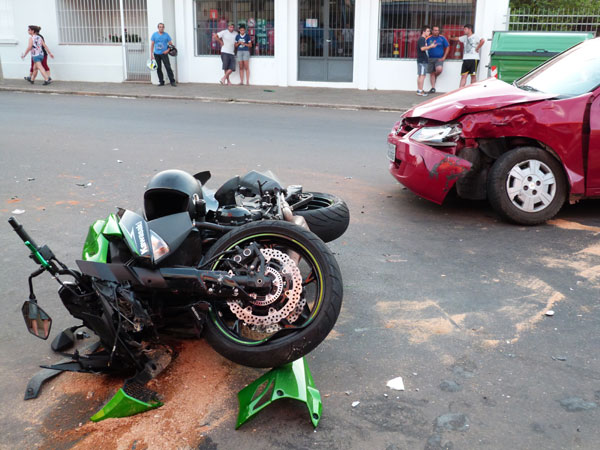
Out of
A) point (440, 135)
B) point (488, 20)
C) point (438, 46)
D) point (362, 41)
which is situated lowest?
point (440, 135)

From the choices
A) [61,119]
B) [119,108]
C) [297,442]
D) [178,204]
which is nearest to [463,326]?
[297,442]

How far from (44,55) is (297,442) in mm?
22873

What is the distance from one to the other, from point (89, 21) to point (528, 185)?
21.2 metres

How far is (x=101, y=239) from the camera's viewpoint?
3.63 m

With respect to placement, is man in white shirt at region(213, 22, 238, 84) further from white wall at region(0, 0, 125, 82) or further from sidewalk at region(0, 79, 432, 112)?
white wall at region(0, 0, 125, 82)

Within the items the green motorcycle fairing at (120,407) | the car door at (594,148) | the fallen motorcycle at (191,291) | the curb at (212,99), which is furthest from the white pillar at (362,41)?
the green motorcycle fairing at (120,407)

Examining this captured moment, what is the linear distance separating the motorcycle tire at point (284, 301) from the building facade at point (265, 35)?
17770 mm

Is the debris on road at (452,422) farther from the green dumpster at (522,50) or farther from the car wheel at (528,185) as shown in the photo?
the green dumpster at (522,50)

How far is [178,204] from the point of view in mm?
4203

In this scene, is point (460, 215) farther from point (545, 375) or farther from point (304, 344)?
point (304, 344)

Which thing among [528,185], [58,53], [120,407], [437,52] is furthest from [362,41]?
[120,407]

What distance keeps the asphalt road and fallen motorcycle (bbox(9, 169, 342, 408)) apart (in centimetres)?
32

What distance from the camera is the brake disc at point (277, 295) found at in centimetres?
353

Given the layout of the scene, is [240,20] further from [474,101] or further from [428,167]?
[428,167]
